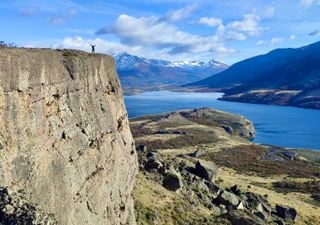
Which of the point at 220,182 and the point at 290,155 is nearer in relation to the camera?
the point at 220,182

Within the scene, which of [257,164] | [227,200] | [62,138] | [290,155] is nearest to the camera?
[62,138]

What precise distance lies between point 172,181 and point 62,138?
25.9 m

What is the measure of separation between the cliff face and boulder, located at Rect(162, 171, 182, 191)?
517 inches

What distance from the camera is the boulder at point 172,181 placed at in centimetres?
4853

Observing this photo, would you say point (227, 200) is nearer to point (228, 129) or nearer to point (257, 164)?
point (257, 164)

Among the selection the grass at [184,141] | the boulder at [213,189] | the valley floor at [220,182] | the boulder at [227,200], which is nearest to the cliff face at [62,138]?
the valley floor at [220,182]

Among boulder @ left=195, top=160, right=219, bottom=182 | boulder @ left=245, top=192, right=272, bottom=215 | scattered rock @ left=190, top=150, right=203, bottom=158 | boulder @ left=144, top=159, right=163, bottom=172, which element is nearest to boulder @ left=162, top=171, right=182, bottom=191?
boulder @ left=144, top=159, right=163, bottom=172

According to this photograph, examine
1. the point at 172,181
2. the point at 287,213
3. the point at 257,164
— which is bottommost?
the point at 257,164

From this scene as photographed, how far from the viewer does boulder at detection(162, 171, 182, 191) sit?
48.5 meters

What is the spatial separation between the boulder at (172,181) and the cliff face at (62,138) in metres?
13.1

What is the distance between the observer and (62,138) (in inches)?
973

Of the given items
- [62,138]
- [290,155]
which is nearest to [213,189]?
[62,138]

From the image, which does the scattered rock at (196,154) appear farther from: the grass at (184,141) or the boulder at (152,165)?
the boulder at (152,165)

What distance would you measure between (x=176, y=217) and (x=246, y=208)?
1258 centimetres
